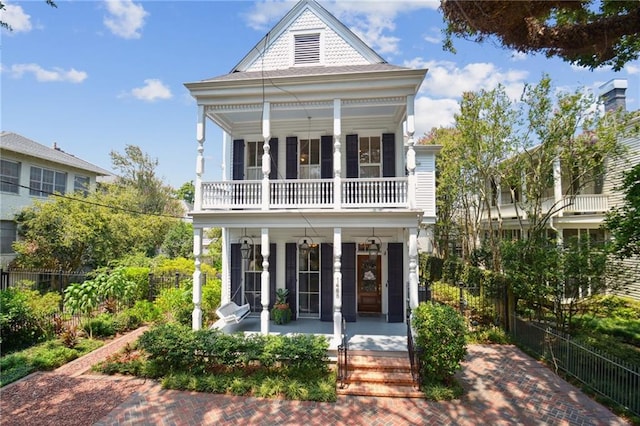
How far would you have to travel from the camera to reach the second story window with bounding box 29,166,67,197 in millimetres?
15248

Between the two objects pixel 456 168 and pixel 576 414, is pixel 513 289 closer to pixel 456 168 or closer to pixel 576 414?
pixel 576 414

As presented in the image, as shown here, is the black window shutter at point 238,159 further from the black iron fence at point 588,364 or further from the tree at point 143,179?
the tree at point 143,179

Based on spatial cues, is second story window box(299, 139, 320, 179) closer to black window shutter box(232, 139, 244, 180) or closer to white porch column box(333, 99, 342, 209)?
black window shutter box(232, 139, 244, 180)

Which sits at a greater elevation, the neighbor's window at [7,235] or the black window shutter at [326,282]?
the neighbor's window at [7,235]

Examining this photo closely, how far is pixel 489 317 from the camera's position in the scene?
9.78 m

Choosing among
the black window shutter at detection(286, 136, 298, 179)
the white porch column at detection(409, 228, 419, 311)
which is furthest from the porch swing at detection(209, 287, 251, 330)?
the white porch column at detection(409, 228, 419, 311)

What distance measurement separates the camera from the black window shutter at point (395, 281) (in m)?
9.35

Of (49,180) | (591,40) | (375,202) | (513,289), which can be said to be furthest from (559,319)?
(49,180)

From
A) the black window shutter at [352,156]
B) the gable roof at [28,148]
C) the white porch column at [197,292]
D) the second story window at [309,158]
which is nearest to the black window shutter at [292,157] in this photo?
the second story window at [309,158]

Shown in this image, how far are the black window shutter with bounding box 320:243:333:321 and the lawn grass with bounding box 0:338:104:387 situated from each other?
21.9 feet

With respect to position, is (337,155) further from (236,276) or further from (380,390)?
(236,276)

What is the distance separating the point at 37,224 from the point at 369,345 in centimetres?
1567

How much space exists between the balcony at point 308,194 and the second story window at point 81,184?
14560mm

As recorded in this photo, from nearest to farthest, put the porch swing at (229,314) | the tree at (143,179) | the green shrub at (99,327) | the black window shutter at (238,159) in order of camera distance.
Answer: the porch swing at (229,314) → the green shrub at (99,327) → the black window shutter at (238,159) → the tree at (143,179)
